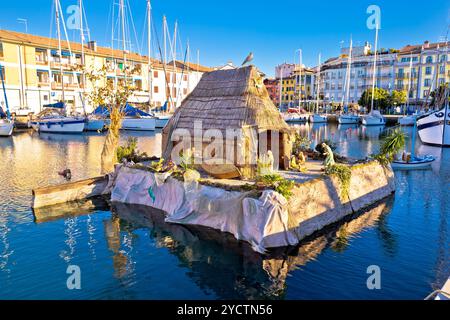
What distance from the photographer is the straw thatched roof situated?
19.0 metres

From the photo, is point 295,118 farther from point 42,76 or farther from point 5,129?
point 5,129

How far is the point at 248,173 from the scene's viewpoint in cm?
1889

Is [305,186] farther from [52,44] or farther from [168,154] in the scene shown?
[52,44]

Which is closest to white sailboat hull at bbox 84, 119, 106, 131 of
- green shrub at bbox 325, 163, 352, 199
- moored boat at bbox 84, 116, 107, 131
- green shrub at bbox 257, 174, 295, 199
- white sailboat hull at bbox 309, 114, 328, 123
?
moored boat at bbox 84, 116, 107, 131

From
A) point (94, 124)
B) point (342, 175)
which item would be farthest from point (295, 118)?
point (342, 175)

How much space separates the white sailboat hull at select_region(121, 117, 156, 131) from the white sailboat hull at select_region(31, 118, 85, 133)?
9171 millimetres

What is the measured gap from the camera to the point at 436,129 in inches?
1853

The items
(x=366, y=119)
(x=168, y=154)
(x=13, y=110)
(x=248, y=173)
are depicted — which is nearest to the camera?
(x=248, y=173)

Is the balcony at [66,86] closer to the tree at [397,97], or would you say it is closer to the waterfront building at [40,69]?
the waterfront building at [40,69]

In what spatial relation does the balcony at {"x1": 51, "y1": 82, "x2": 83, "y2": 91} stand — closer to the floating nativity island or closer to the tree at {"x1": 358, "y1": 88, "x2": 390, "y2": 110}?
the floating nativity island

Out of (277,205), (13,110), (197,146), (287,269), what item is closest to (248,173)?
(197,146)

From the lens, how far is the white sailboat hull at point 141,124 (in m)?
62.7

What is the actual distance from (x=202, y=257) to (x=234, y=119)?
822cm
